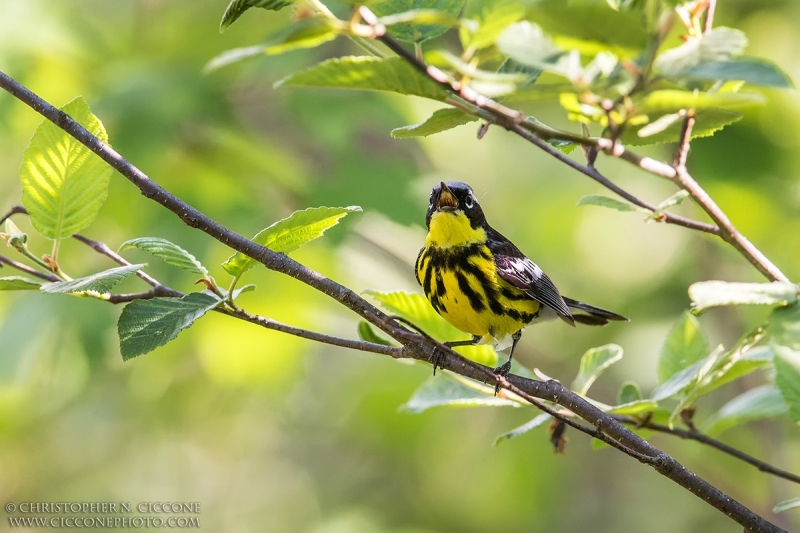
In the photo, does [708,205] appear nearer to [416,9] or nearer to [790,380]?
[790,380]

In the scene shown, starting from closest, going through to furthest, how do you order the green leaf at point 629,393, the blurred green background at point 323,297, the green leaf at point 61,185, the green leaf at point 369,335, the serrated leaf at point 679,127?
the serrated leaf at point 679,127 → the green leaf at point 61,185 → the green leaf at point 369,335 → the green leaf at point 629,393 → the blurred green background at point 323,297

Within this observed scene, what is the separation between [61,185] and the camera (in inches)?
62.9

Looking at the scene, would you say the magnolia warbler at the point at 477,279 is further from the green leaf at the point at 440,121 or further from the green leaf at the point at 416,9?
the green leaf at the point at 416,9

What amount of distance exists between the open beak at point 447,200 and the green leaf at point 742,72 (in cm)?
219

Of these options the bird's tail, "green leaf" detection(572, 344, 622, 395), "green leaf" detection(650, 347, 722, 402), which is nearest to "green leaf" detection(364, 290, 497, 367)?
"green leaf" detection(572, 344, 622, 395)

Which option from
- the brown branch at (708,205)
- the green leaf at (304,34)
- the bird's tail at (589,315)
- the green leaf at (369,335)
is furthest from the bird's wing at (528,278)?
the green leaf at (304,34)

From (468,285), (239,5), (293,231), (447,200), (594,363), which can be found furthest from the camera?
(447,200)

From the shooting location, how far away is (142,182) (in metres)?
1.44

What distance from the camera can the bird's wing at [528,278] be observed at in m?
3.05

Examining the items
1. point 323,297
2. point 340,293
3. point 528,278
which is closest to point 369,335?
point 340,293

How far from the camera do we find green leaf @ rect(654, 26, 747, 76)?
3.31 ft

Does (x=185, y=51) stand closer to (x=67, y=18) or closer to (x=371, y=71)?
(x=67, y=18)

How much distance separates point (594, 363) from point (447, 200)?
1350mm

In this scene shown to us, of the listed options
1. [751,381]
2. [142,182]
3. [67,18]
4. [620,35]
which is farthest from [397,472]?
[620,35]
